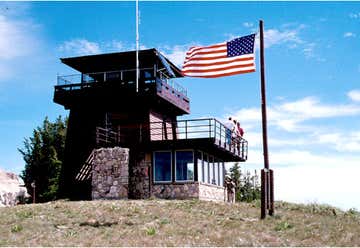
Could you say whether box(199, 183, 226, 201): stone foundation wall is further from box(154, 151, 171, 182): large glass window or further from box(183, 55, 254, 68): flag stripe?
box(183, 55, 254, 68): flag stripe

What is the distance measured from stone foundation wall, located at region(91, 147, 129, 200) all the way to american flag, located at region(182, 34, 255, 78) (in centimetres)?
1155

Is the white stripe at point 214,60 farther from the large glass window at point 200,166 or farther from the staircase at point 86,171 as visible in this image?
the staircase at point 86,171

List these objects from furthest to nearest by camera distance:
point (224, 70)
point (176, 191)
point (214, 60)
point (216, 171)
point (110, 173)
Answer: point (216, 171)
point (110, 173)
point (176, 191)
point (214, 60)
point (224, 70)

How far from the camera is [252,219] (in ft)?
74.0

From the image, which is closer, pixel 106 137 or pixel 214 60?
pixel 214 60

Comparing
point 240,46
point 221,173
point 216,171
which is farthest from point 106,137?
point 240,46

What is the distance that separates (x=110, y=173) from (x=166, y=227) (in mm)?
13369

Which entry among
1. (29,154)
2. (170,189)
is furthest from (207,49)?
(29,154)

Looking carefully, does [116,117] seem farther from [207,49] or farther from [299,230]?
[299,230]

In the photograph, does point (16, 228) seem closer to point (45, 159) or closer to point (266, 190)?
point (266, 190)

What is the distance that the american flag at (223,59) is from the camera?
73.4 ft

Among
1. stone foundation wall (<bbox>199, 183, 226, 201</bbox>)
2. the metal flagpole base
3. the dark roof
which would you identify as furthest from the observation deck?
the metal flagpole base

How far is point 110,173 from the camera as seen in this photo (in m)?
33.1

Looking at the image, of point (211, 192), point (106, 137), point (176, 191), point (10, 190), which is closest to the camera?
point (176, 191)
